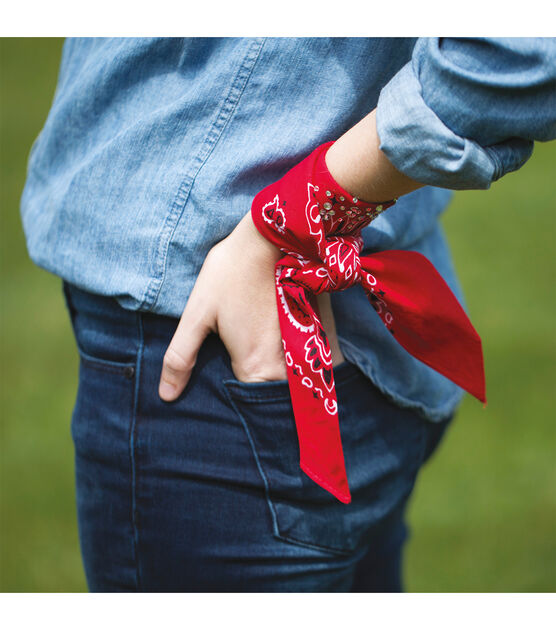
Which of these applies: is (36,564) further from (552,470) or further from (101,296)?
(552,470)

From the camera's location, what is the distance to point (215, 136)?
848mm

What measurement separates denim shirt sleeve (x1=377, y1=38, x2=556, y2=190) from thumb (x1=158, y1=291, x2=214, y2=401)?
1.00 ft

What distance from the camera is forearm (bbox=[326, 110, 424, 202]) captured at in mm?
776

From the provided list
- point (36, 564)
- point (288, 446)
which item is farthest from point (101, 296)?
point (36, 564)

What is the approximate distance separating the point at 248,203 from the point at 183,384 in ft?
0.82

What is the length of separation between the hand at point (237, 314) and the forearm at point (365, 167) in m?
0.13

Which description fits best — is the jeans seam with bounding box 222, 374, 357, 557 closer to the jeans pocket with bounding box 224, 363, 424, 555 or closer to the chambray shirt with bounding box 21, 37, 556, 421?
the jeans pocket with bounding box 224, 363, 424, 555

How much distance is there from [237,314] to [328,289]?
120 mm

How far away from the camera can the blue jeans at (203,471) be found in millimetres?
897

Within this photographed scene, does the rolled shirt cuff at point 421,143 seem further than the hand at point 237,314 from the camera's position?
No

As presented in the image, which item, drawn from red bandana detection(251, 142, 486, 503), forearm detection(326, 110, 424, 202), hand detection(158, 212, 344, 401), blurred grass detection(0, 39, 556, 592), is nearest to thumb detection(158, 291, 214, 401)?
hand detection(158, 212, 344, 401)

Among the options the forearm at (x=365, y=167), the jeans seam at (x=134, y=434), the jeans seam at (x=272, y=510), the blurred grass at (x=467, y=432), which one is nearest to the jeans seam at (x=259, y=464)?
the jeans seam at (x=272, y=510)

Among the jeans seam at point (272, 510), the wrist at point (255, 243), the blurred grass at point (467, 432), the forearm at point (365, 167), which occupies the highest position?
the forearm at point (365, 167)

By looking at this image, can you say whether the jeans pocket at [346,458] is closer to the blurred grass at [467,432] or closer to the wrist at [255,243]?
the wrist at [255,243]
